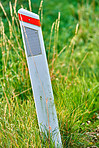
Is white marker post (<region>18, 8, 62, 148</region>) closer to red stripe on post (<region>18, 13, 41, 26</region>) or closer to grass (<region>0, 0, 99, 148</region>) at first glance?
red stripe on post (<region>18, 13, 41, 26</region>)

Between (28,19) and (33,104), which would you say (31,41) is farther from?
(33,104)

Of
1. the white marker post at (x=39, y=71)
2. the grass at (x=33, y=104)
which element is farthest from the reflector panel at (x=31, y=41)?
the grass at (x=33, y=104)

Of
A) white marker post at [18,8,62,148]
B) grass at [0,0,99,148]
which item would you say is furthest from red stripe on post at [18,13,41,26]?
grass at [0,0,99,148]

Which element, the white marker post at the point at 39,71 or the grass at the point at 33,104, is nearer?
the white marker post at the point at 39,71

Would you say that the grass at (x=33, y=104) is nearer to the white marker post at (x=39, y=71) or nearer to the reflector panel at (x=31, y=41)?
the white marker post at (x=39, y=71)

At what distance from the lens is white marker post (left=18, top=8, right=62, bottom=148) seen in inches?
71.4

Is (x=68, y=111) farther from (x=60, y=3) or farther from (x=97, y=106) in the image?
(x=60, y=3)

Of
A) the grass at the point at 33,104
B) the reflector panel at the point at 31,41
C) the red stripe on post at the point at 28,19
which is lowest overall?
the grass at the point at 33,104

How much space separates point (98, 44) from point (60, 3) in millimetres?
2555

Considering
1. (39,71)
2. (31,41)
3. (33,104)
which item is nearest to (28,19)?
(31,41)

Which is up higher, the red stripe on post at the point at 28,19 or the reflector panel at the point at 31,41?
the red stripe on post at the point at 28,19

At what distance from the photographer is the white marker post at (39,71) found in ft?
5.95

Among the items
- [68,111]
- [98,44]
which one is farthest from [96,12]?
[68,111]

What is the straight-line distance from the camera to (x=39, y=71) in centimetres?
187
